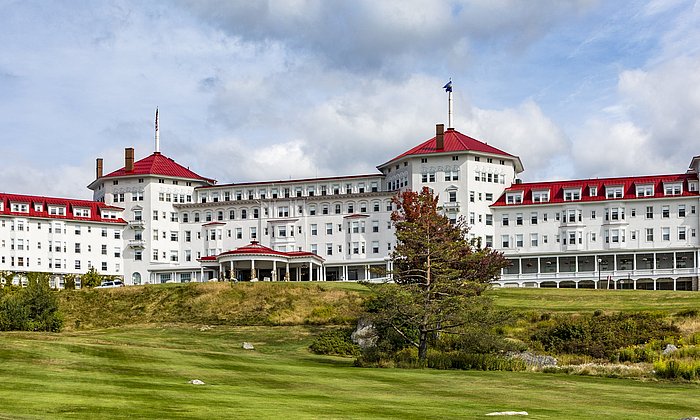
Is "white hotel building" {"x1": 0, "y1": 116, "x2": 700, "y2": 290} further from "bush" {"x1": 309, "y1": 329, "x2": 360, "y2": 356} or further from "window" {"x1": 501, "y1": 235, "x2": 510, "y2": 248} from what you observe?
"bush" {"x1": 309, "y1": 329, "x2": 360, "y2": 356}

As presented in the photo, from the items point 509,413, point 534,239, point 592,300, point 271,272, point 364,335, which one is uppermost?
point 534,239

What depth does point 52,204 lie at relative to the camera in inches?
5010

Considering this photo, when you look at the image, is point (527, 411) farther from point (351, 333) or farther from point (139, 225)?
point (139, 225)

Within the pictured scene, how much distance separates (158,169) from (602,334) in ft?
285

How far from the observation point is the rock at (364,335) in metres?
62.7

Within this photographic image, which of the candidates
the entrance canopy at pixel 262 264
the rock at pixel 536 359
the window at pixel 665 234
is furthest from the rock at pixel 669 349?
the window at pixel 665 234

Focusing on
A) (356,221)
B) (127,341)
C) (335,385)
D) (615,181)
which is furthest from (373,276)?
(335,385)

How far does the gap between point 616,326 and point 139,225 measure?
83.6 metres

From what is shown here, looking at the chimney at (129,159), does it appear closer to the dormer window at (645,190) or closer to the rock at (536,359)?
the dormer window at (645,190)

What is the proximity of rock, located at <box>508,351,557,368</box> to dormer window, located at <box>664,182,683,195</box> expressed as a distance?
228 feet

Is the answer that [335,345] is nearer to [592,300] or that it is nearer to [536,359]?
[536,359]

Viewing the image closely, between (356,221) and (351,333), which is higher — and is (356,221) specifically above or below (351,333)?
above

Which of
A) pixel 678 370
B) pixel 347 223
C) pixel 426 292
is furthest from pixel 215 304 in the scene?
pixel 678 370

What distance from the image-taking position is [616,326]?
5975cm
